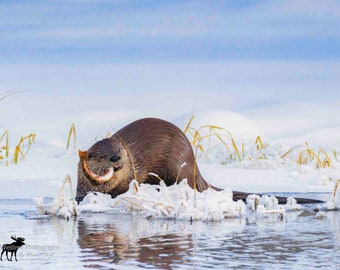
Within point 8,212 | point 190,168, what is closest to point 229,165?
point 190,168

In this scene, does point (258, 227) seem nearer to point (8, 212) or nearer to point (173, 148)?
point (8, 212)

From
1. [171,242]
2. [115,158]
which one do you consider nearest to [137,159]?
[115,158]

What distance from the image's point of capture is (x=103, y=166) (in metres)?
8.23

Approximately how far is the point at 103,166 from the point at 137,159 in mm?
599

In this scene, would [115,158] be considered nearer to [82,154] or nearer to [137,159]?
[82,154]

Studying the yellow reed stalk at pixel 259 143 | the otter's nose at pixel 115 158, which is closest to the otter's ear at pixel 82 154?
the otter's nose at pixel 115 158

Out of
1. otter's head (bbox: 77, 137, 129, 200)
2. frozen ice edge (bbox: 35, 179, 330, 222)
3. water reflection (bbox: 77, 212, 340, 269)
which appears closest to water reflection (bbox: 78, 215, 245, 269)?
water reflection (bbox: 77, 212, 340, 269)

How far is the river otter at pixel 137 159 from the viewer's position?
8.21 metres

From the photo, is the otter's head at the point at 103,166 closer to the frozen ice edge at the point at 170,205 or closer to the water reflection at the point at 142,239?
the frozen ice edge at the point at 170,205

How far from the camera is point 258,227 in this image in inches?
245

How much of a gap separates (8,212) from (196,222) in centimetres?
173

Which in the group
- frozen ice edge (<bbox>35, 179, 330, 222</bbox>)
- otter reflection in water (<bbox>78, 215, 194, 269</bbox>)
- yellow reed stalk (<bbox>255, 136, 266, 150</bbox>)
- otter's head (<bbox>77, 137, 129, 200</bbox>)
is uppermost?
yellow reed stalk (<bbox>255, 136, 266, 150</bbox>)

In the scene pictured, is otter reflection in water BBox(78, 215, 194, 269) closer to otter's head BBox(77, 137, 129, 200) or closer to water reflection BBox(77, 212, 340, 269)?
water reflection BBox(77, 212, 340, 269)

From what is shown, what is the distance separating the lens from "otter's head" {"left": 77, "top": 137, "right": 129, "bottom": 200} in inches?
321
